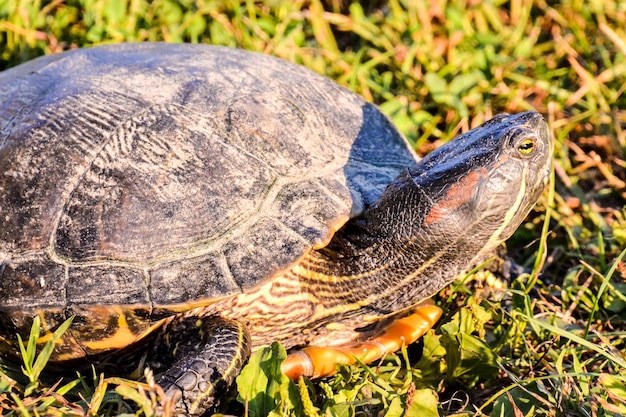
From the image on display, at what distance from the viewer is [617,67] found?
17.9 feet

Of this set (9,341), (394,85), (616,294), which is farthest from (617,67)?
(9,341)

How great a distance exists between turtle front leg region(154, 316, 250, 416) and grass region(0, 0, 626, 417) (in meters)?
0.11

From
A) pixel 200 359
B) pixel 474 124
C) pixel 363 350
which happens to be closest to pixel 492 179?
pixel 363 350

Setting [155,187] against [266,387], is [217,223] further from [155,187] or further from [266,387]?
[266,387]

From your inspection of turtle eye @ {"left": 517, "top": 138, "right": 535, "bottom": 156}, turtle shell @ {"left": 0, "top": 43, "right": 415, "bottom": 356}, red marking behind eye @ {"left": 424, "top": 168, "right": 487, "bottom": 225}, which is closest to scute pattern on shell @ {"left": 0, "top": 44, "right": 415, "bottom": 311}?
turtle shell @ {"left": 0, "top": 43, "right": 415, "bottom": 356}

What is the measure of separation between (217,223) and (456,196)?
1053mm

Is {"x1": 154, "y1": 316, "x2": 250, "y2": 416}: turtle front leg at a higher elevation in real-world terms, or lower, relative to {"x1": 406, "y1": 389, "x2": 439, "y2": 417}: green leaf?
higher

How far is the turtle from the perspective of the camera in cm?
299

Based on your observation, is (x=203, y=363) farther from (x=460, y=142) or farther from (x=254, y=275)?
(x=460, y=142)

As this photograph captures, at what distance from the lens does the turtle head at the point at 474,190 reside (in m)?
3.00

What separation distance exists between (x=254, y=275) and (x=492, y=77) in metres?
3.22

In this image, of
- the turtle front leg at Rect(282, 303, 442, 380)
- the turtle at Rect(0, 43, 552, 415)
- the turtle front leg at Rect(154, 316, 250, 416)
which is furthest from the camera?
the turtle front leg at Rect(282, 303, 442, 380)

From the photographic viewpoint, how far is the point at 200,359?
2.90 meters

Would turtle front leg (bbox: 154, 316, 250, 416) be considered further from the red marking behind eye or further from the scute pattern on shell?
the red marking behind eye
